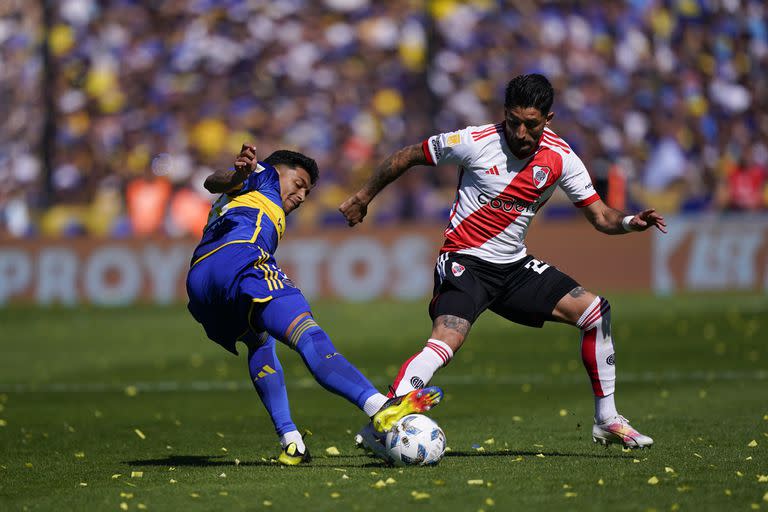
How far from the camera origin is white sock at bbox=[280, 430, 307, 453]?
7.07 metres

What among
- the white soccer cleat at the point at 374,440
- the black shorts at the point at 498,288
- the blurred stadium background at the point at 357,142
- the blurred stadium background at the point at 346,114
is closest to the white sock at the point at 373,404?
the white soccer cleat at the point at 374,440

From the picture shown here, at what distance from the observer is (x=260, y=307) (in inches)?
271

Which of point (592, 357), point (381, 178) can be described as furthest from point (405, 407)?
point (592, 357)

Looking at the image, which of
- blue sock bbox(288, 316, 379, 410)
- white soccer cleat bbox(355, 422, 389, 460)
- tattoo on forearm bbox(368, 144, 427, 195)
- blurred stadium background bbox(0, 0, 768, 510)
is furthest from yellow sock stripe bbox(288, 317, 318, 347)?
blurred stadium background bbox(0, 0, 768, 510)

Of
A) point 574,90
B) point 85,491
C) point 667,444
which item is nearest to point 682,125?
point 574,90

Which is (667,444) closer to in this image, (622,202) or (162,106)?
(622,202)

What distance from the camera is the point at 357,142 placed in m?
21.3

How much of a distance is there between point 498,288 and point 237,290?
1460 millimetres

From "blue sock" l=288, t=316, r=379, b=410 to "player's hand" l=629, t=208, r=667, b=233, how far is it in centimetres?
171

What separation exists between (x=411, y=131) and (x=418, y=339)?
5796mm

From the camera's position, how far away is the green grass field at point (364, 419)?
581cm

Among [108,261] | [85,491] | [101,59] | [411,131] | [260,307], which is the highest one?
[101,59]

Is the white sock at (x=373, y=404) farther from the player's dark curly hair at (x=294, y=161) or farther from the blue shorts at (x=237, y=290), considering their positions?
the player's dark curly hair at (x=294, y=161)

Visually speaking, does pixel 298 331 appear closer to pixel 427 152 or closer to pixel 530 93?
pixel 427 152
